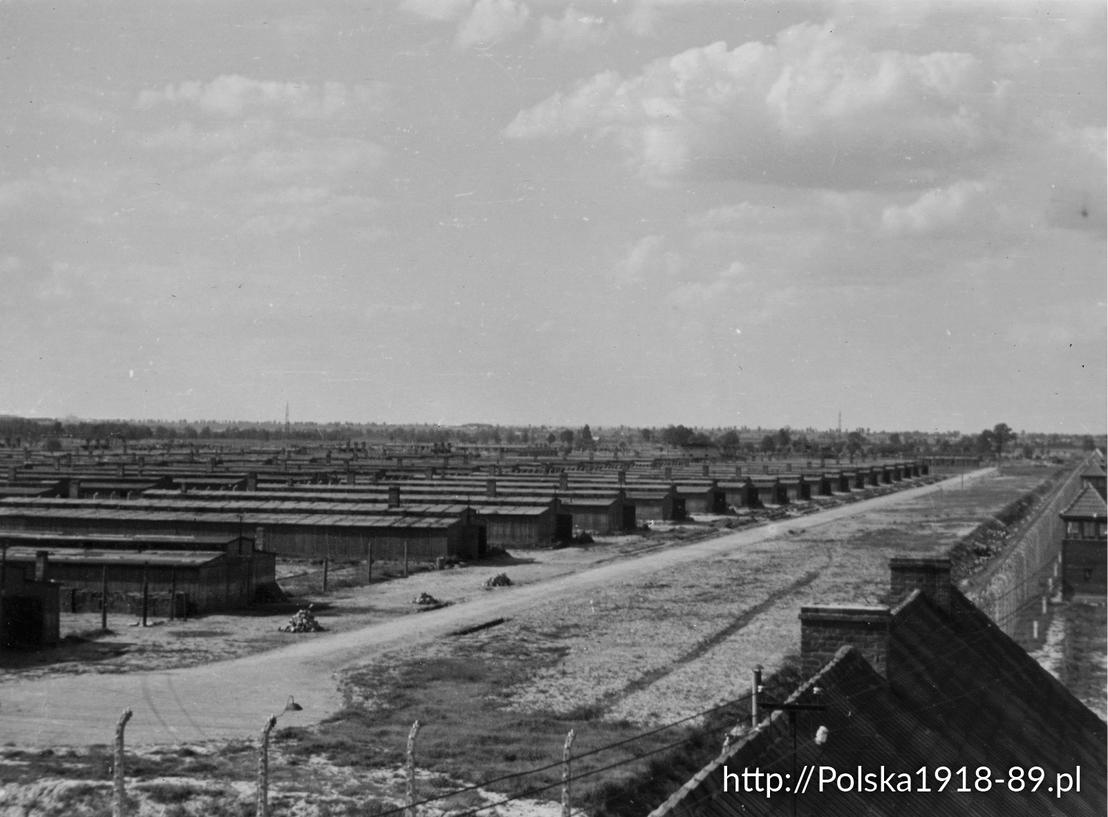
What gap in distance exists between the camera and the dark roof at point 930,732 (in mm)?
11883

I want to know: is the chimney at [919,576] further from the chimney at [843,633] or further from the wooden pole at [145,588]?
the wooden pole at [145,588]

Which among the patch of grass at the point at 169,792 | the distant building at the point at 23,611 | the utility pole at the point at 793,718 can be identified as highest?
the utility pole at the point at 793,718

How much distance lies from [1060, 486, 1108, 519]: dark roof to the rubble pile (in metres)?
40.5

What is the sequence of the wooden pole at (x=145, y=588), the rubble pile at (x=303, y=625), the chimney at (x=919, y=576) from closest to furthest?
the chimney at (x=919, y=576), the rubble pile at (x=303, y=625), the wooden pole at (x=145, y=588)

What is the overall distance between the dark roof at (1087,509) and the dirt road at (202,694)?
34.1 meters

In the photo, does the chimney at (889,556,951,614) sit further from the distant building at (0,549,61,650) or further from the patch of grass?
the distant building at (0,549,61,650)

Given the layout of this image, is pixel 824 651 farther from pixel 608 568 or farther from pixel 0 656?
pixel 608 568

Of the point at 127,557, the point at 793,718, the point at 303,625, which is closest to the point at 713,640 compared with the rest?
the point at 303,625

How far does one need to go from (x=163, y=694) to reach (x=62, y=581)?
18.5 metres

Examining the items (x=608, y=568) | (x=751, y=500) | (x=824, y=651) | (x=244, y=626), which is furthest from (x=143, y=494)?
(x=824, y=651)

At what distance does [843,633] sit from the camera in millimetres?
16047

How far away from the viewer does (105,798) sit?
64.3 ft

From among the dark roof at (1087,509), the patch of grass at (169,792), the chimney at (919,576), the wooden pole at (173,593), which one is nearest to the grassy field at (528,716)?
the patch of grass at (169,792)

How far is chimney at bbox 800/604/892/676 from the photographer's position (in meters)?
15.8
